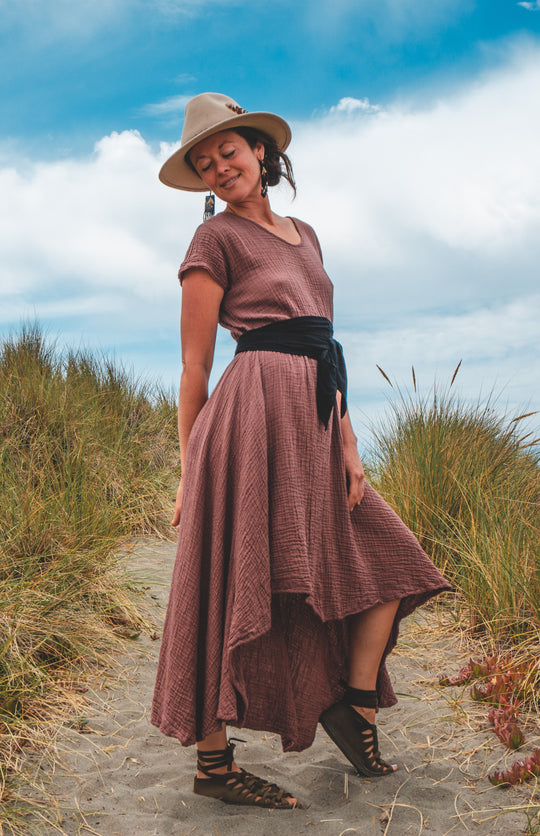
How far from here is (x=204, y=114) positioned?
2.42m

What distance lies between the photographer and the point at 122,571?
15.5 feet

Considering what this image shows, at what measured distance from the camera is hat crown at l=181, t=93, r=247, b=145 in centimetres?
239

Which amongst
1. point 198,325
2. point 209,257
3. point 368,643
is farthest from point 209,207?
point 368,643

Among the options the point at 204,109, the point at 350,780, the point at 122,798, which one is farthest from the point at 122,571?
the point at 204,109

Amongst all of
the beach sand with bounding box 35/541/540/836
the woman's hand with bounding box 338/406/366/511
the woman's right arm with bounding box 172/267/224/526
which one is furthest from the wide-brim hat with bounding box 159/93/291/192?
the beach sand with bounding box 35/541/540/836

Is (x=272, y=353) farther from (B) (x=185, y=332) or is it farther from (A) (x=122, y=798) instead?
(A) (x=122, y=798)

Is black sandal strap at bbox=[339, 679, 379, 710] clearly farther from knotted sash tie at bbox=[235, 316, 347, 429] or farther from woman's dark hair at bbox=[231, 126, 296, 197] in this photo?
woman's dark hair at bbox=[231, 126, 296, 197]

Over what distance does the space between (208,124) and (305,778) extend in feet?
8.07

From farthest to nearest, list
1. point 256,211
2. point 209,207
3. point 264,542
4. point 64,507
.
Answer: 1. point 64,507
2. point 209,207
3. point 256,211
4. point 264,542

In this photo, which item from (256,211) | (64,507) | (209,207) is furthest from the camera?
(64,507)

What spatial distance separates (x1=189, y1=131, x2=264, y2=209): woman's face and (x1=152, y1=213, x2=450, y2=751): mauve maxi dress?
10 centimetres

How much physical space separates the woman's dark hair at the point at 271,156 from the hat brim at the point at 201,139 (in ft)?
0.07

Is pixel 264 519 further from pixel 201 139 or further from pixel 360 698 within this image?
pixel 201 139

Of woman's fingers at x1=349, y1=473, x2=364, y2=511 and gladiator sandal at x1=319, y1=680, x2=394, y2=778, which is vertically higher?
woman's fingers at x1=349, y1=473, x2=364, y2=511
